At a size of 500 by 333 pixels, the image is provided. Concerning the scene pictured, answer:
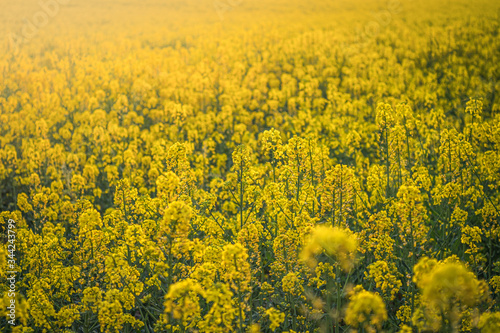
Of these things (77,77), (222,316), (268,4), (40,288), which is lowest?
(40,288)

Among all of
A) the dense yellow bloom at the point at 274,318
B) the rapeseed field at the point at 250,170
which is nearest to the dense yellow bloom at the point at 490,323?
the rapeseed field at the point at 250,170

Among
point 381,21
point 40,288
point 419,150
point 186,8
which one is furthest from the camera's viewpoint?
point 186,8

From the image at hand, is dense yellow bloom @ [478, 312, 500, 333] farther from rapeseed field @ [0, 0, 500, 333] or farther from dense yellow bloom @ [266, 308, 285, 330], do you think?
dense yellow bloom @ [266, 308, 285, 330]

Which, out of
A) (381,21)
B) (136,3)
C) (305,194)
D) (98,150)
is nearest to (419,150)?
(305,194)

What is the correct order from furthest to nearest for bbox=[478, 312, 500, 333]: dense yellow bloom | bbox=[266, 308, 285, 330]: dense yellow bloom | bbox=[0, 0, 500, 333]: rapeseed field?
bbox=[0, 0, 500, 333]: rapeseed field, bbox=[266, 308, 285, 330]: dense yellow bloom, bbox=[478, 312, 500, 333]: dense yellow bloom

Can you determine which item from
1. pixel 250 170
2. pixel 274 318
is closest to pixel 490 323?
pixel 274 318

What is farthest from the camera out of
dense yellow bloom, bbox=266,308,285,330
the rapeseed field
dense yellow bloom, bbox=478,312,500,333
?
→ the rapeseed field

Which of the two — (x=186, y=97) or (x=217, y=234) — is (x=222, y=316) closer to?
(x=217, y=234)

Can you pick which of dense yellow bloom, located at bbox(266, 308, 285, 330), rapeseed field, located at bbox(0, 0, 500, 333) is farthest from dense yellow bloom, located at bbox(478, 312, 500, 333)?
dense yellow bloom, located at bbox(266, 308, 285, 330)

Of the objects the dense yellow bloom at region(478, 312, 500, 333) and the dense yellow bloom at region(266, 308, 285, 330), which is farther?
the dense yellow bloom at region(266, 308, 285, 330)

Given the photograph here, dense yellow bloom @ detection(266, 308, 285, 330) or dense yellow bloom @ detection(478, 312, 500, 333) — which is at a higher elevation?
dense yellow bloom @ detection(478, 312, 500, 333)

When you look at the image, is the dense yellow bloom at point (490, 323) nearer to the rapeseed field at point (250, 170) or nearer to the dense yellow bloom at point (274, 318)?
the rapeseed field at point (250, 170)
